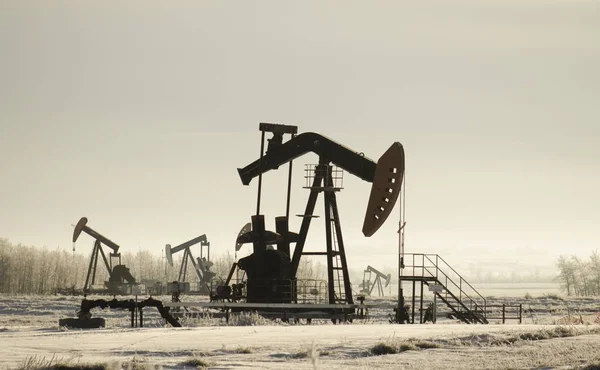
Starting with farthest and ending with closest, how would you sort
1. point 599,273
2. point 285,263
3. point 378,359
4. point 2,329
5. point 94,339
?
point 599,273 → point 285,263 → point 2,329 → point 94,339 → point 378,359

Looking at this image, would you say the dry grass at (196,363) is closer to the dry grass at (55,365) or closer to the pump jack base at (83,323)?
the dry grass at (55,365)

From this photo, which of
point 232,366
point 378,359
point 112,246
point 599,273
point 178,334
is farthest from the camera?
point 599,273

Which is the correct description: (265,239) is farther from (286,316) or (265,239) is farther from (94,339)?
(94,339)

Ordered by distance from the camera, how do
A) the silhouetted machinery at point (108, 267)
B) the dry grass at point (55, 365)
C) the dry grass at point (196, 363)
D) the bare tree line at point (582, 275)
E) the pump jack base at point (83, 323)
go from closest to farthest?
1. the dry grass at point (55, 365)
2. the dry grass at point (196, 363)
3. the pump jack base at point (83, 323)
4. the silhouetted machinery at point (108, 267)
5. the bare tree line at point (582, 275)

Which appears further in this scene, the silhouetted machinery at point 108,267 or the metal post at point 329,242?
the silhouetted machinery at point 108,267

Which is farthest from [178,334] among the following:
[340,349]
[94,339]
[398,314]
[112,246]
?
[112,246]

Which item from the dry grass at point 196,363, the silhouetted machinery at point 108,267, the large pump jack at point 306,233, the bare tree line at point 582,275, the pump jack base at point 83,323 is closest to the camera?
the dry grass at point 196,363

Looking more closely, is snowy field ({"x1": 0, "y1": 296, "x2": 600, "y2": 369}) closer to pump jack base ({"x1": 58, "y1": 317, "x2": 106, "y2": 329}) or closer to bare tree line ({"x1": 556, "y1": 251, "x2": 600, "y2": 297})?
pump jack base ({"x1": 58, "y1": 317, "x2": 106, "y2": 329})

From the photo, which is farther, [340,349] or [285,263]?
[285,263]

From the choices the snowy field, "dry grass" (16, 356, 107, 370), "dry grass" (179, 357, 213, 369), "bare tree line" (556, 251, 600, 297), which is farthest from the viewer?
"bare tree line" (556, 251, 600, 297)

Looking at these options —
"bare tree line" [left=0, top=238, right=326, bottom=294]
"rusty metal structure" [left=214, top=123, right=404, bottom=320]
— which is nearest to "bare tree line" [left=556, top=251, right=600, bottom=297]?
"bare tree line" [left=0, top=238, right=326, bottom=294]

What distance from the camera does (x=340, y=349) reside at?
57.6ft

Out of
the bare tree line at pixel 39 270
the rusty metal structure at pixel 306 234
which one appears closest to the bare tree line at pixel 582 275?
the bare tree line at pixel 39 270

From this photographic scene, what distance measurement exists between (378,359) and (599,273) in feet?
280
